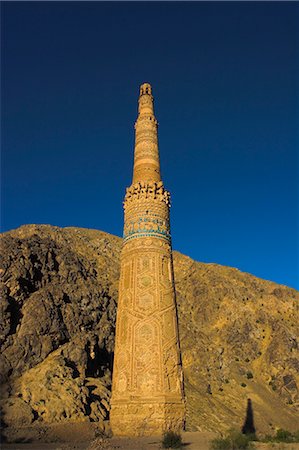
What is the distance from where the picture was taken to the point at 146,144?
57.5 ft

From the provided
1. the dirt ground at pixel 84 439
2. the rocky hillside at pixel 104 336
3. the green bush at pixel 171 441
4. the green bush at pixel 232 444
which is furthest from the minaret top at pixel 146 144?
the rocky hillside at pixel 104 336

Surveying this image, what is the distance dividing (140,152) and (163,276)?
609 cm

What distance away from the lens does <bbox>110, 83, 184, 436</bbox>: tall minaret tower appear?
466 inches

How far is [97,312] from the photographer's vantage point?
123 ft

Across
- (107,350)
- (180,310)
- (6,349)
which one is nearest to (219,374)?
(180,310)

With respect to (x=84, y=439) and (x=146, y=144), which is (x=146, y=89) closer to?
(x=146, y=144)

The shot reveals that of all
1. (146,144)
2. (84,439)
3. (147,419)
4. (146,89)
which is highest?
(146,89)

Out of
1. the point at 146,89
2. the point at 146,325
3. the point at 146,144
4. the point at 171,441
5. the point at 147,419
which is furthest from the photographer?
the point at 146,89

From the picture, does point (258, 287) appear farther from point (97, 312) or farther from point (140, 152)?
point (140, 152)

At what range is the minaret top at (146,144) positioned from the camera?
16.7 meters

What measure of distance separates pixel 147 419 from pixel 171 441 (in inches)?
52.6

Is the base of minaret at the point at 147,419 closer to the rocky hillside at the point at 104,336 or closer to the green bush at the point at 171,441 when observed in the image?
the green bush at the point at 171,441

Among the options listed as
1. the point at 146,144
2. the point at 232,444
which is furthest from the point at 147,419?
the point at 146,144

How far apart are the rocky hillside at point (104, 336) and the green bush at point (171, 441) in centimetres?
1275
